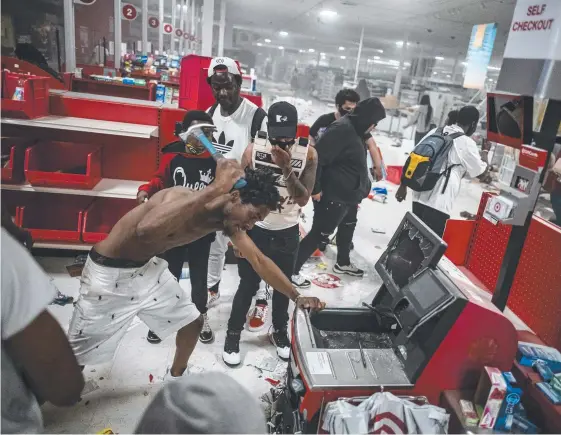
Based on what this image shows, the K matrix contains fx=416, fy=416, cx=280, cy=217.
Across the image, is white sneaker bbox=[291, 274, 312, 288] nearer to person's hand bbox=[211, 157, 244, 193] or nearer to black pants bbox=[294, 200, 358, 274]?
black pants bbox=[294, 200, 358, 274]

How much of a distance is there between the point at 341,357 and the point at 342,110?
2.84 metres

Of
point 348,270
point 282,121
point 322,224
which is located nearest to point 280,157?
point 282,121

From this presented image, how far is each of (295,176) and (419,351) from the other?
3.84ft

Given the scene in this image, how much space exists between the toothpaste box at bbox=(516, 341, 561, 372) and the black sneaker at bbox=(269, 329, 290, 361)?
1429 mm

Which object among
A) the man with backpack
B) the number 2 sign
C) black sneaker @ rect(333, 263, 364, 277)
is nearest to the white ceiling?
the number 2 sign

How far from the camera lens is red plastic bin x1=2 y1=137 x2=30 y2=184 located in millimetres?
3314

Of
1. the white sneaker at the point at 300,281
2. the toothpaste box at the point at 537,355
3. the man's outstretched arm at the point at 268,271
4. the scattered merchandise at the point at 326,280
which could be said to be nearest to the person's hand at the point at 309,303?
the man's outstretched arm at the point at 268,271

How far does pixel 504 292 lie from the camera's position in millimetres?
2059

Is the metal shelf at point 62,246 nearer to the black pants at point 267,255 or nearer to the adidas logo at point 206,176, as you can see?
the adidas logo at point 206,176

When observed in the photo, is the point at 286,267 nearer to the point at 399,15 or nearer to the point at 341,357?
the point at 341,357

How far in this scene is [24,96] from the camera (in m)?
3.27

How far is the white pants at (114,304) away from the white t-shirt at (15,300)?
34.7 inches

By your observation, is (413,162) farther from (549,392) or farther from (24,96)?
(24,96)

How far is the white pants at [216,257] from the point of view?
322 centimetres
